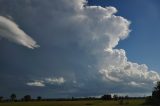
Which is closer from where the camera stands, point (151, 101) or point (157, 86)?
point (157, 86)

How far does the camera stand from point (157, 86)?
10800 centimetres

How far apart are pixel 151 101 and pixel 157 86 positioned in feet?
29.8

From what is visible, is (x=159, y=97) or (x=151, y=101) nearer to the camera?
(x=159, y=97)

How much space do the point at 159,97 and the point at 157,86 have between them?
3946mm

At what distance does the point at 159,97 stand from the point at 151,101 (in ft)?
32.1

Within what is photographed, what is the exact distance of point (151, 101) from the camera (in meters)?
115

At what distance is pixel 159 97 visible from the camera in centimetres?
10562
